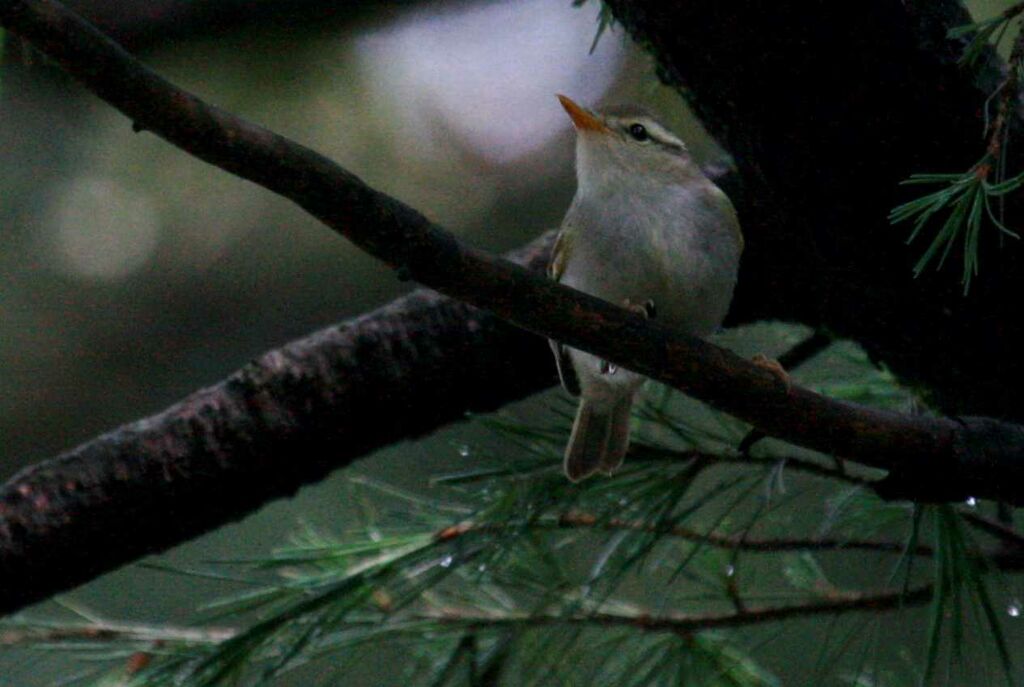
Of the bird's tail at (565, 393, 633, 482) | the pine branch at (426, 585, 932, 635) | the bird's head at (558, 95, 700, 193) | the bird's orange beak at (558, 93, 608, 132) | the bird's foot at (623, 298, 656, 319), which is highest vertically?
the bird's orange beak at (558, 93, 608, 132)

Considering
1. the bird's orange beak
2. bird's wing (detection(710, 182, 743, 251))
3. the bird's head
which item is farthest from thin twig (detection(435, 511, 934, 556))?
the bird's orange beak

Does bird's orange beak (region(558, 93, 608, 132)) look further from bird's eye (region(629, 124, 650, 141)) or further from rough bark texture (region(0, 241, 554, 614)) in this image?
rough bark texture (region(0, 241, 554, 614))

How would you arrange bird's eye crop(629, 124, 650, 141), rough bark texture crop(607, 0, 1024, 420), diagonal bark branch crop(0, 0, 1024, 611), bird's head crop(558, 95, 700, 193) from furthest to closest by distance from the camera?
bird's eye crop(629, 124, 650, 141) → bird's head crop(558, 95, 700, 193) → rough bark texture crop(607, 0, 1024, 420) → diagonal bark branch crop(0, 0, 1024, 611)

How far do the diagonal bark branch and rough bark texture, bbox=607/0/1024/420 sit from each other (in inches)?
8.5

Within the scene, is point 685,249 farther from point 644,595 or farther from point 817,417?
point 644,595

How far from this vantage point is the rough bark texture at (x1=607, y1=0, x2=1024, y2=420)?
159 centimetres

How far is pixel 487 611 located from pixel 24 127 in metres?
2.39

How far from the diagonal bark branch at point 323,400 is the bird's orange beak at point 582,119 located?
2.12 feet

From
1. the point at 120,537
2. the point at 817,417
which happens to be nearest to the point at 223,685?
the point at 120,537

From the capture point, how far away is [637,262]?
2188mm

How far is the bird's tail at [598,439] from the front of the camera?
1.93 meters

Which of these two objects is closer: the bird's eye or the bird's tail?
the bird's tail

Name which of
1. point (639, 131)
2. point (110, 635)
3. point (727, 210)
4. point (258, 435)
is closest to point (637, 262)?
point (727, 210)

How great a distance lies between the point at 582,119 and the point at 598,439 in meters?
0.72
